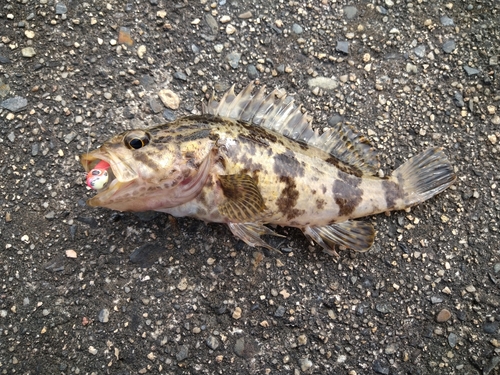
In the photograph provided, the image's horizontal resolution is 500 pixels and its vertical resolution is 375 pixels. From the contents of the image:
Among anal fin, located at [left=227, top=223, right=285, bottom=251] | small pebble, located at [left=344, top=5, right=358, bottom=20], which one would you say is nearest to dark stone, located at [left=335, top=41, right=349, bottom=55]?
small pebble, located at [left=344, top=5, right=358, bottom=20]

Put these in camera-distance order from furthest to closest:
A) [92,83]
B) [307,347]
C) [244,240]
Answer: [92,83]
[307,347]
[244,240]

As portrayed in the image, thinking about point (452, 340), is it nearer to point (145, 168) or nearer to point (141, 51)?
point (145, 168)

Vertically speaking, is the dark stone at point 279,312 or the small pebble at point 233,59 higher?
the small pebble at point 233,59

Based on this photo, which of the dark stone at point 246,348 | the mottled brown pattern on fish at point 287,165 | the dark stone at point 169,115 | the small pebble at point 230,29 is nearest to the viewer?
the mottled brown pattern on fish at point 287,165

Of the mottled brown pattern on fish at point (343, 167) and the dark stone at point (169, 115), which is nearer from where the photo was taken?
the mottled brown pattern on fish at point (343, 167)

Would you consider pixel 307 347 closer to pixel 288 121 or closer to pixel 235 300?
pixel 235 300

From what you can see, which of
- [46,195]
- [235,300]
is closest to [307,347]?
[235,300]

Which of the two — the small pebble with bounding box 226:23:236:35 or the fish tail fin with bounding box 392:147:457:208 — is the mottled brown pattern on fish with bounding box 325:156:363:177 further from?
the small pebble with bounding box 226:23:236:35

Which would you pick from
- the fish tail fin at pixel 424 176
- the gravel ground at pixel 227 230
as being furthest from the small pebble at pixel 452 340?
the fish tail fin at pixel 424 176

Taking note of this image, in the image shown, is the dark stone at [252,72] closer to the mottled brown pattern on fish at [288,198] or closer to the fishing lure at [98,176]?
the mottled brown pattern on fish at [288,198]
